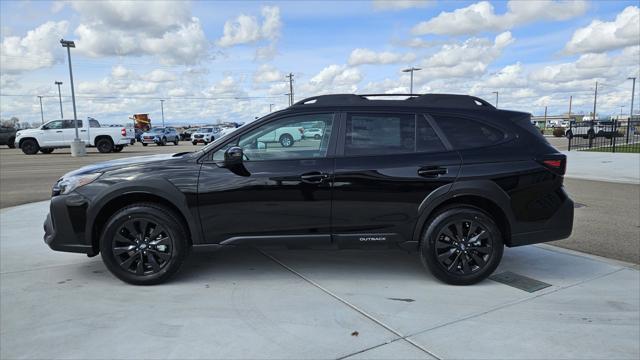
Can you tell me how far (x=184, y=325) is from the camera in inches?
136

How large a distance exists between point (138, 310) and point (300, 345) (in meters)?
1.47

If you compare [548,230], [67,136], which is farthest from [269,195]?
[67,136]

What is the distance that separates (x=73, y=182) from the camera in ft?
14.0

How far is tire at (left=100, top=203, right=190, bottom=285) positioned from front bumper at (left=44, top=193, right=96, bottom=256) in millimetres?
208

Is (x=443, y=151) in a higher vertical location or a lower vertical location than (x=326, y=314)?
higher

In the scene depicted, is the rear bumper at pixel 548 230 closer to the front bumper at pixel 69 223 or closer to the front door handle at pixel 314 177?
the front door handle at pixel 314 177

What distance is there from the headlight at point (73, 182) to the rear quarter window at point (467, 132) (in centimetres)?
329

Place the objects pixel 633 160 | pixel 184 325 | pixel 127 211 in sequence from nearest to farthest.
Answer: pixel 184 325, pixel 127 211, pixel 633 160

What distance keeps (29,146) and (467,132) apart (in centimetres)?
2598

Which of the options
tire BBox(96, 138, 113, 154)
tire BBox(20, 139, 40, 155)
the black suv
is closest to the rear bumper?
the black suv

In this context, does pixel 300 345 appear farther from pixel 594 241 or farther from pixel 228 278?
pixel 594 241

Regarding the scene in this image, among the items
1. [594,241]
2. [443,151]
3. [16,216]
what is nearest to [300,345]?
[443,151]

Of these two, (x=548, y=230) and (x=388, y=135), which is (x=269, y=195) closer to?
(x=388, y=135)

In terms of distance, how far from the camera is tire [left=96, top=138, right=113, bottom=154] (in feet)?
79.0
